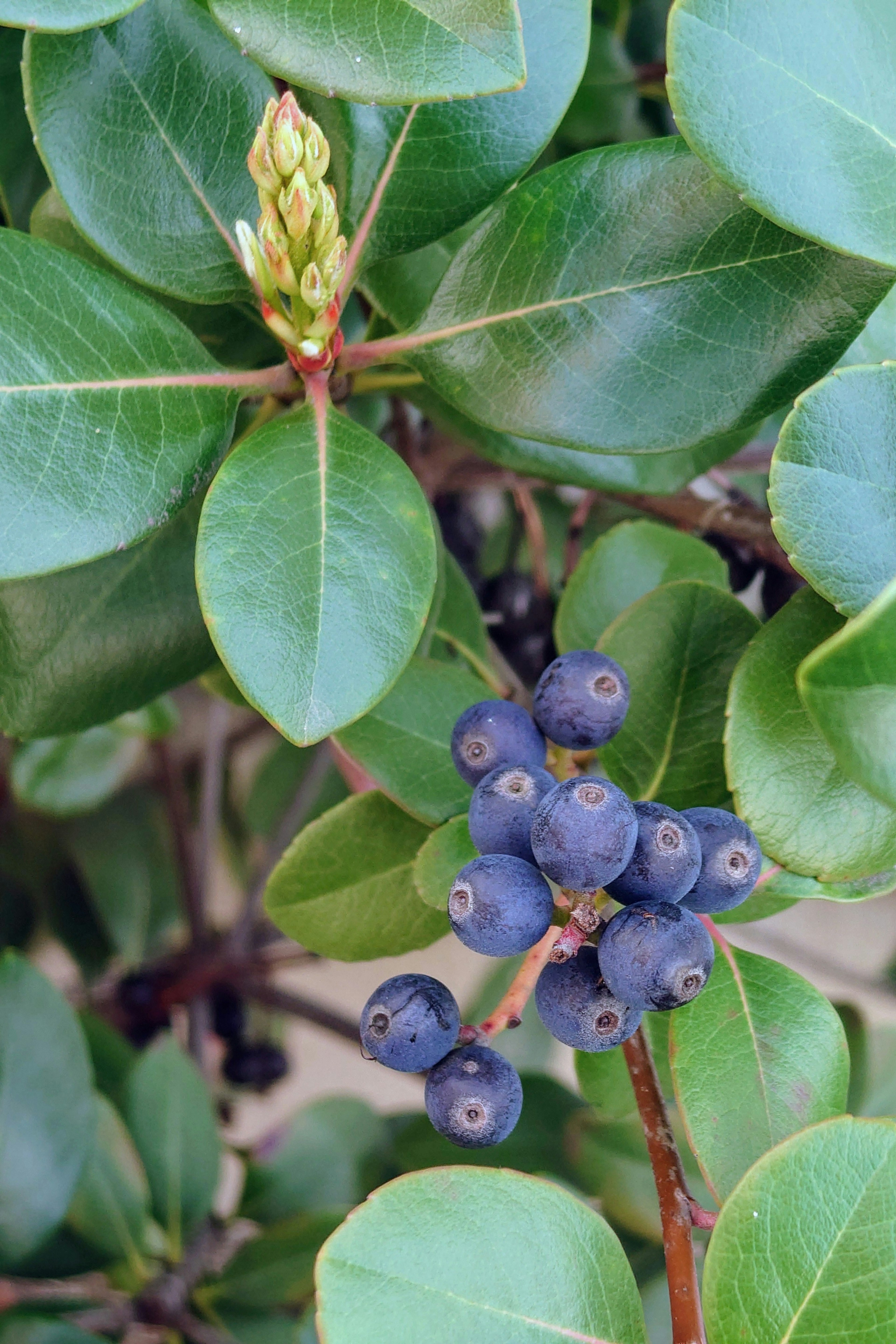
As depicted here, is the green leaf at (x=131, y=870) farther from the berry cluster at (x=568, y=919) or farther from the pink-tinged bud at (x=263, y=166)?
the pink-tinged bud at (x=263, y=166)

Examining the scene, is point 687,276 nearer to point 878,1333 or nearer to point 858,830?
point 858,830

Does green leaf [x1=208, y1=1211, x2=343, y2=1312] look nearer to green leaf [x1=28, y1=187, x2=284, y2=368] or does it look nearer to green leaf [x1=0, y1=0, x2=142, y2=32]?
green leaf [x1=28, y1=187, x2=284, y2=368]

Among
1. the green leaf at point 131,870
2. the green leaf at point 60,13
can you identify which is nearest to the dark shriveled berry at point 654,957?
the green leaf at point 60,13

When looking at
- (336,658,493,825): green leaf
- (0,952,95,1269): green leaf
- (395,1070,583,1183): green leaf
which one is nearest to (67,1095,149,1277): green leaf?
A: (0,952,95,1269): green leaf

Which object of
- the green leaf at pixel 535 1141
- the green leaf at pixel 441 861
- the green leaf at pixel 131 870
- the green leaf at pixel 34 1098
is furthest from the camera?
the green leaf at pixel 131 870

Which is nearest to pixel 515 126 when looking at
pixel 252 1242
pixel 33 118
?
pixel 33 118

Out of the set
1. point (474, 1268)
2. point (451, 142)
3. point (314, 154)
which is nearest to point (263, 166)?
point (314, 154)
